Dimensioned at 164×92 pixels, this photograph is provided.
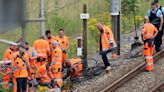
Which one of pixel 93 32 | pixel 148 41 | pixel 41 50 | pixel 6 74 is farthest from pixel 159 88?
pixel 93 32

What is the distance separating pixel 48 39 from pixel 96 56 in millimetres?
3886

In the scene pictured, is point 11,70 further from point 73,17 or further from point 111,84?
point 73,17

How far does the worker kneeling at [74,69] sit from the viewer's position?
13352mm

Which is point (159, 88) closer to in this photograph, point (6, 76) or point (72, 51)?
point (6, 76)

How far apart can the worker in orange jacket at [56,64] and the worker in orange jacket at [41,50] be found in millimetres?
242

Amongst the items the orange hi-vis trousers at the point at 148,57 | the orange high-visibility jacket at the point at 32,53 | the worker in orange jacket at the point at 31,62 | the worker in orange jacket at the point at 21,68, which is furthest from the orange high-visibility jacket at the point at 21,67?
the orange hi-vis trousers at the point at 148,57

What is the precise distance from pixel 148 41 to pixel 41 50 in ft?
9.69

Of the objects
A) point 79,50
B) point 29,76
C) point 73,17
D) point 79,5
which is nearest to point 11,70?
point 29,76

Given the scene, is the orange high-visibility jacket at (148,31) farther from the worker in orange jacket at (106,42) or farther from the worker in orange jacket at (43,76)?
the worker in orange jacket at (43,76)

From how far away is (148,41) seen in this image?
12.6 meters

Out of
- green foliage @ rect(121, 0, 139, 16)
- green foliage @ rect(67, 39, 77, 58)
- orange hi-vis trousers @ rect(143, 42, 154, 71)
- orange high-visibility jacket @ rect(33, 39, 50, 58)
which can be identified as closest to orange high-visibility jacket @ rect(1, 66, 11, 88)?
orange high-visibility jacket @ rect(33, 39, 50, 58)

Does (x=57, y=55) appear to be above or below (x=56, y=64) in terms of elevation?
above

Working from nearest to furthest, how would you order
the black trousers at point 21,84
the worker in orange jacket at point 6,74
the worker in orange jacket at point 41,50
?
the black trousers at point 21,84 → the worker in orange jacket at point 6,74 → the worker in orange jacket at point 41,50

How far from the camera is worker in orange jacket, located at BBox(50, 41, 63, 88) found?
12430mm
